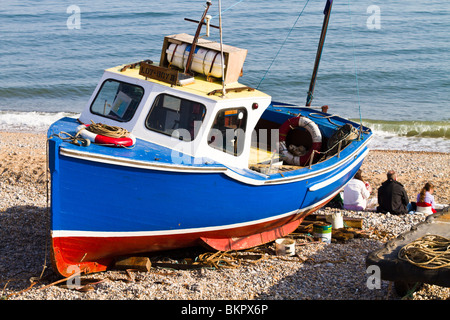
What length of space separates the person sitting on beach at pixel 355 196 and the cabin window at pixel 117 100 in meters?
4.91

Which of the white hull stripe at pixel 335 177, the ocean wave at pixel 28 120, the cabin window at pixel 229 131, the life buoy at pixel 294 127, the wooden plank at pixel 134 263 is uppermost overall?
the cabin window at pixel 229 131

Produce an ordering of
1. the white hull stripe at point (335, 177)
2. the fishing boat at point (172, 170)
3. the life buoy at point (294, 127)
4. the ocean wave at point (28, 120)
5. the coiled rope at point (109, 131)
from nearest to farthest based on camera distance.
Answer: the fishing boat at point (172, 170) → the coiled rope at point (109, 131) → the white hull stripe at point (335, 177) → the life buoy at point (294, 127) → the ocean wave at point (28, 120)

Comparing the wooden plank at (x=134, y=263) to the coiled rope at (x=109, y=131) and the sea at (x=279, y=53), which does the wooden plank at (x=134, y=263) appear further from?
the sea at (x=279, y=53)

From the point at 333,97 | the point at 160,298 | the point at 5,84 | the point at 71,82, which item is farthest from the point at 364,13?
the point at 160,298

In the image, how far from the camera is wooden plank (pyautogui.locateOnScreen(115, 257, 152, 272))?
7.92 metres

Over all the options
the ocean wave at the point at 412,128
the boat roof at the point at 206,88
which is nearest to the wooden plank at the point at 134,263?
the boat roof at the point at 206,88

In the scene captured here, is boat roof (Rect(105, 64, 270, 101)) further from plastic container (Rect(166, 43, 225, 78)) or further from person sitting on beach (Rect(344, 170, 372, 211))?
person sitting on beach (Rect(344, 170, 372, 211))

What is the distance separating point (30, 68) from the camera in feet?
90.2

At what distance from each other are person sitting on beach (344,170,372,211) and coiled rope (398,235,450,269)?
3852 millimetres

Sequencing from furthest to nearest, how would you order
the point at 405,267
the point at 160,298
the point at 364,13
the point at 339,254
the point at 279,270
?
the point at 364,13 < the point at 339,254 < the point at 279,270 < the point at 160,298 < the point at 405,267

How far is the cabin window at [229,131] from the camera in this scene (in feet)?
27.0

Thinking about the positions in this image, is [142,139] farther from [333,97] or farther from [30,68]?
[30,68]

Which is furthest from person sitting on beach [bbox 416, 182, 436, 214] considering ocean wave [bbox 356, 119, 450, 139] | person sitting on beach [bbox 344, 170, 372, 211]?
ocean wave [bbox 356, 119, 450, 139]

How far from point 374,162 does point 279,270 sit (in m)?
8.96
